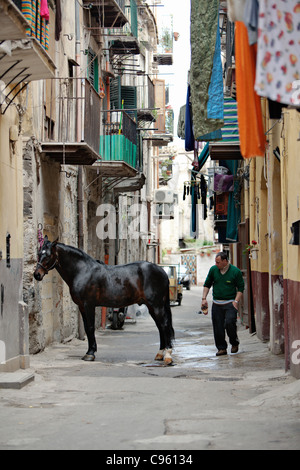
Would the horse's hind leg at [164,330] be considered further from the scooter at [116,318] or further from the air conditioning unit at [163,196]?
the air conditioning unit at [163,196]

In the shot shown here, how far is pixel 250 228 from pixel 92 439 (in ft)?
41.3

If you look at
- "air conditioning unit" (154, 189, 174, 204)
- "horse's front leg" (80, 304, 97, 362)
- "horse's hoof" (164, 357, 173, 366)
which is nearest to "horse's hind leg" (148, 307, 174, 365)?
"horse's hoof" (164, 357, 173, 366)

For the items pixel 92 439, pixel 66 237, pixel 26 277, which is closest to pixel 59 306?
pixel 66 237

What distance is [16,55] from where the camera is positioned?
10.7 meters

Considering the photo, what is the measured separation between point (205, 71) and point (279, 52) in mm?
8065

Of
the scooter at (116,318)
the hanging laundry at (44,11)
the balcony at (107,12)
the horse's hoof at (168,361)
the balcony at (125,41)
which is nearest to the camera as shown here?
the horse's hoof at (168,361)

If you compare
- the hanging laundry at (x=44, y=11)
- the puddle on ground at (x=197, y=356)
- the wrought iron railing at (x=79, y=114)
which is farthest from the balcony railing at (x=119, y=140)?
the hanging laundry at (x=44, y=11)

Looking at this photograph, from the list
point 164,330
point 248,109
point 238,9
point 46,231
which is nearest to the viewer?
point 238,9

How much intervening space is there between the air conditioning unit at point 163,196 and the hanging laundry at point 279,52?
44446 mm

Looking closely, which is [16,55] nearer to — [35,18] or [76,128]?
[35,18]

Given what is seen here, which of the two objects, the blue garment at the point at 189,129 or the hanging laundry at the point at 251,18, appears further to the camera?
the blue garment at the point at 189,129

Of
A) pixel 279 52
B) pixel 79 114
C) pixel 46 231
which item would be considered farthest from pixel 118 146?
pixel 279 52

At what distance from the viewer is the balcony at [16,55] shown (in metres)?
9.20
